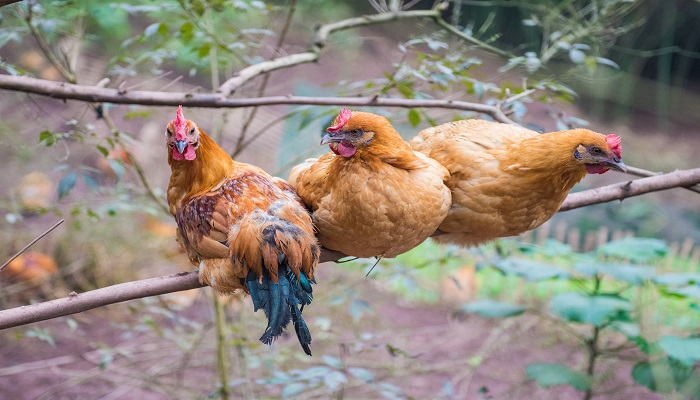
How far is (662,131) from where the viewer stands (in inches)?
321

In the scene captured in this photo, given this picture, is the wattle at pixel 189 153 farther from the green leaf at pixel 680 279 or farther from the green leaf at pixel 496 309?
the green leaf at pixel 680 279

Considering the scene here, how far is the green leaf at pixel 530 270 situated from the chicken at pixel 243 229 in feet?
3.65

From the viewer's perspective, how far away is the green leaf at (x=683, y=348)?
91.6 inches

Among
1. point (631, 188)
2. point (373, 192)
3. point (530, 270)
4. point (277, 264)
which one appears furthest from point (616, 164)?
point (530, 270)

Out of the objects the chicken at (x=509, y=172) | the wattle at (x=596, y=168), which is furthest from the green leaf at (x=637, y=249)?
the wattle at (x=596, y=168)

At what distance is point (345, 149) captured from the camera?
154 cm

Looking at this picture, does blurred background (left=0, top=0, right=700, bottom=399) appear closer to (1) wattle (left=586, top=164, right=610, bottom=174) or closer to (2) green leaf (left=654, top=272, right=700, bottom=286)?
(2) green leaf (left=654, top=272, right=700, bottom=286)

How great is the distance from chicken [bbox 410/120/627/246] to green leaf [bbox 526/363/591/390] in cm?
115

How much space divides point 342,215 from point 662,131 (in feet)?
25.7

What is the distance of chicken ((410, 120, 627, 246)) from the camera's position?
159 centimetres

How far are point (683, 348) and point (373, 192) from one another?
5.25 ft

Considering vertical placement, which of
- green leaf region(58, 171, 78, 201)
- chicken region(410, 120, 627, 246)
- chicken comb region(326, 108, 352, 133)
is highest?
chicken comb region(326, 108, 352, 133)

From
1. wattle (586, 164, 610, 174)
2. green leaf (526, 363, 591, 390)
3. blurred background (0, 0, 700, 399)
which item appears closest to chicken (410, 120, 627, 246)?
wattle (586, 164, 610, 174)

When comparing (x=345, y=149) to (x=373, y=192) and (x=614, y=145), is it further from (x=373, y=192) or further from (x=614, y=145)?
(x=614, y=145)
